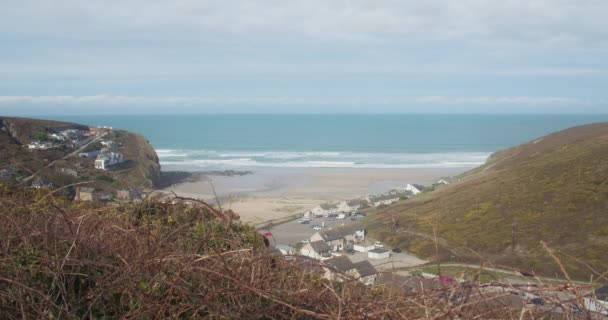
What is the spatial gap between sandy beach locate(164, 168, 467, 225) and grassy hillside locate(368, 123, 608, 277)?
8.78 m

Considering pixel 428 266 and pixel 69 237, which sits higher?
pixel 69 237

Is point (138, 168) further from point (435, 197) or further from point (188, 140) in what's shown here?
point (188, 140)

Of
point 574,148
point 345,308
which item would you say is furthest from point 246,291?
point 574,148

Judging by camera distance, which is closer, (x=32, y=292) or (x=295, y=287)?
(x=32, y=292)

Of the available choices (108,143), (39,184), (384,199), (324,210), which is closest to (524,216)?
(324,210)

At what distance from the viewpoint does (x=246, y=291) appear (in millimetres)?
2455

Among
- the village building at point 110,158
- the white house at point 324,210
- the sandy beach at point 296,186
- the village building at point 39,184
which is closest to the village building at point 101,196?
the village building at point 39,184

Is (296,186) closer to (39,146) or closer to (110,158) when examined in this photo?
(110,158)

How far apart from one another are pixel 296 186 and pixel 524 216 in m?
23.7

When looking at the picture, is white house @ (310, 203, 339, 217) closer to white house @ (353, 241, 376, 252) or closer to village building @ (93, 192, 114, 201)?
white house @ (353, 241, 376, 252)

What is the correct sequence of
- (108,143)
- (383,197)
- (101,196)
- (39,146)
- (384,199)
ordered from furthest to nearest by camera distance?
(108,143)
(383,197)
(384,199)
(39,146)
(101,196)

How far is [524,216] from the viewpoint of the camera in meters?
24.8

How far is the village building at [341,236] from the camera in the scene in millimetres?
21469

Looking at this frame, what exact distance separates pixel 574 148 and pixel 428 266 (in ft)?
91.8
